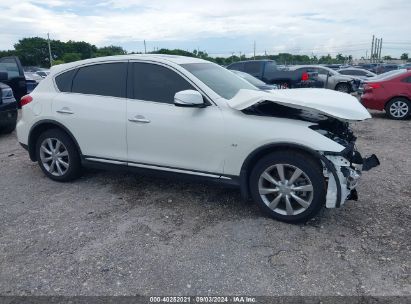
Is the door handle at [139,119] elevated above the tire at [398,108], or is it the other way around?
the door handle at [139,119]

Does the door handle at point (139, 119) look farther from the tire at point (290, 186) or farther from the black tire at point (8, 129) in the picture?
the black tire at point (8, 129)

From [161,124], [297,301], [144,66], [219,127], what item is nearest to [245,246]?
[297,301]

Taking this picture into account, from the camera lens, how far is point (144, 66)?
448cm

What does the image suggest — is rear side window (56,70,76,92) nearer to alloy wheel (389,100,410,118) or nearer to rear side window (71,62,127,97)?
rear side window (71,62,127,97)

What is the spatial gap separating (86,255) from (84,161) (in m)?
1.84

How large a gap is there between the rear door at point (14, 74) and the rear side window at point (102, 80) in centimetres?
617

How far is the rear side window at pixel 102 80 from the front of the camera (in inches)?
180

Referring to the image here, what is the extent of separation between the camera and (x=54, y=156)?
16.7 feet

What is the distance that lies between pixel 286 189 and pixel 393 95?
26.6 feet

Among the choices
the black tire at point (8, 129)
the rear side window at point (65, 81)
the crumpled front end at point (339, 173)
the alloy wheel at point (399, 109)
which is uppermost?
the rear side window at point (65, 81)

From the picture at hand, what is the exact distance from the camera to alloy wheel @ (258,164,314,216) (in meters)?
3.70

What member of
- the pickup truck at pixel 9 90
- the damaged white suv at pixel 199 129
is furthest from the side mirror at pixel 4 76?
the damaged white suv at pixel 199 129

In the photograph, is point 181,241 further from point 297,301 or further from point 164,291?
point 297,301

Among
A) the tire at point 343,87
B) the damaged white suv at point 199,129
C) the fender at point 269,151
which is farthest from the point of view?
the tire at point 343,87
